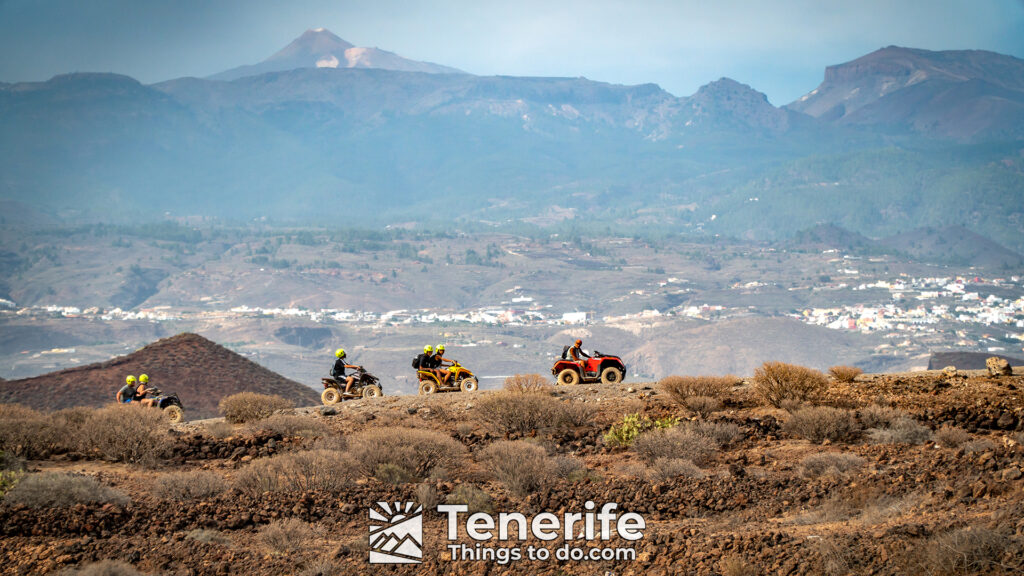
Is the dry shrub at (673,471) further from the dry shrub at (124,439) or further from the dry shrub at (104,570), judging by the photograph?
the dry shrub at (124,439)

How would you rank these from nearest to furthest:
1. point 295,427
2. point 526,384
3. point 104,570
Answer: point 104,570, point 295,427, point 526,384

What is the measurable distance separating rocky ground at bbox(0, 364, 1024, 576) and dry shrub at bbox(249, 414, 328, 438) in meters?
0.06

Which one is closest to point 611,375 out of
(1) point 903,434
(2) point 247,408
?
(2) point 247,408

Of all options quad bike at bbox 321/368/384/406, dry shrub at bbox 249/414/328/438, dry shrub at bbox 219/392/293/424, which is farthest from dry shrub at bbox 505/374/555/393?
dry shrub at bbox 219/392/293/424

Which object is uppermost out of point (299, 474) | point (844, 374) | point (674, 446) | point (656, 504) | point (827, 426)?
point (844, 374)

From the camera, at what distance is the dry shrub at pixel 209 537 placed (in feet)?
30.9

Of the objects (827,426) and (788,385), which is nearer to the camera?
(827,426)

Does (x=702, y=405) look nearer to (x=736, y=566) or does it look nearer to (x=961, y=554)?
(x=736, y=566)

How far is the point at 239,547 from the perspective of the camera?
9.41 metres

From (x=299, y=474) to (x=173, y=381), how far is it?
2636 cm

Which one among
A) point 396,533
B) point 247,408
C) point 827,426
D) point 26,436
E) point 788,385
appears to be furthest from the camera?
point 247,408

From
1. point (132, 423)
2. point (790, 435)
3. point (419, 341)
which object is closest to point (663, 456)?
point (790, 435)

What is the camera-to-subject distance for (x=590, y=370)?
931 inches

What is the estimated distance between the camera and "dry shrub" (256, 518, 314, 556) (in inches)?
366
